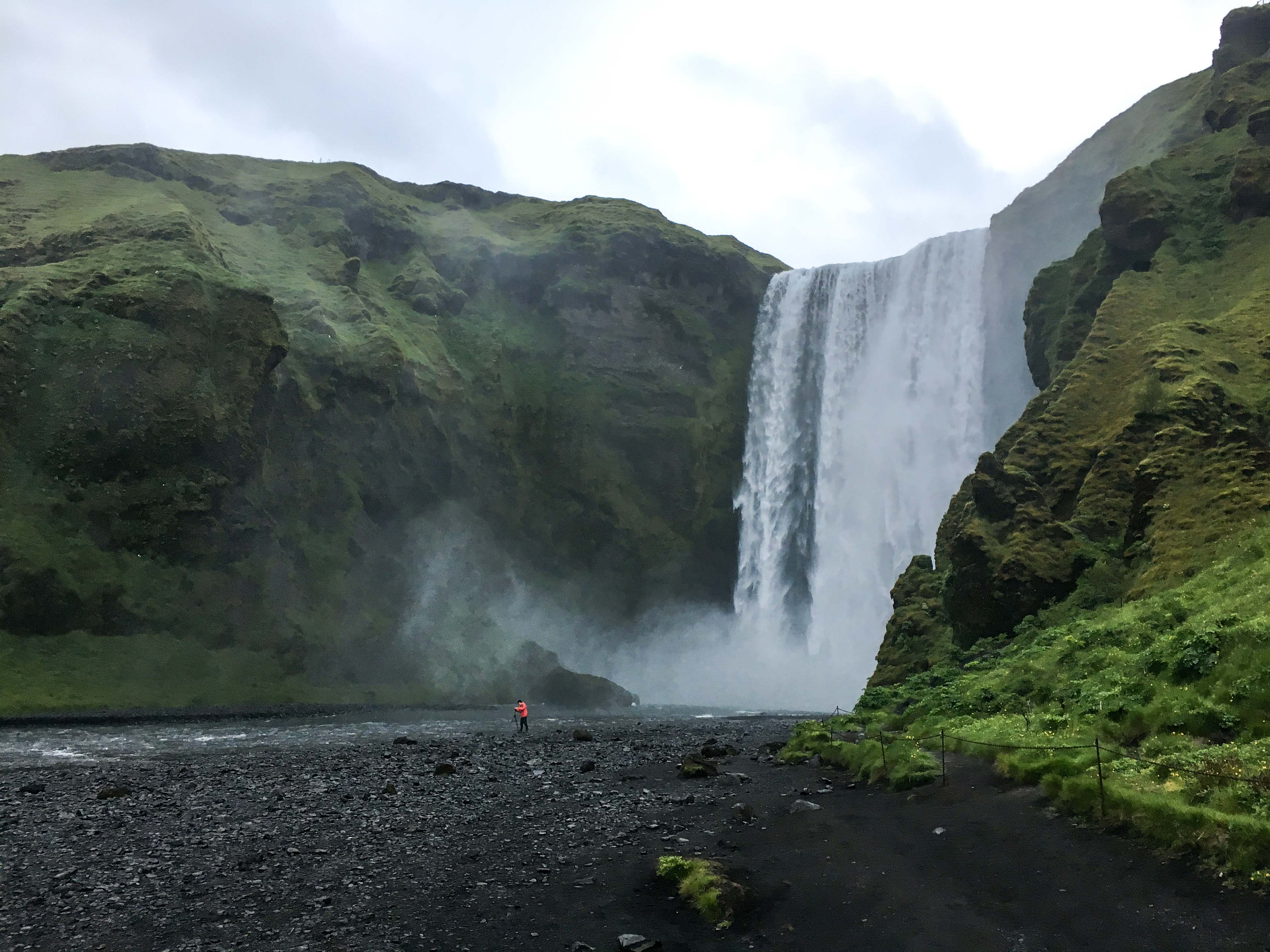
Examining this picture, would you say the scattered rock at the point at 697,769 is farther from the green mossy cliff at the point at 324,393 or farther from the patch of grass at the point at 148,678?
the green mossy cliff at the point at 324,393

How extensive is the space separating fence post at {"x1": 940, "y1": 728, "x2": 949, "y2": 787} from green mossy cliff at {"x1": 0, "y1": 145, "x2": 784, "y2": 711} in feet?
177

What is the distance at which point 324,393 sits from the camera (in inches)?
2896

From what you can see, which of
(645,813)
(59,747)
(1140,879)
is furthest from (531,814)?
(59,747)

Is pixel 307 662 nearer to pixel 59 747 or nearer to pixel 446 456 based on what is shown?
pixel 446 456

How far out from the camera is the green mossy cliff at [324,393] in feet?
194

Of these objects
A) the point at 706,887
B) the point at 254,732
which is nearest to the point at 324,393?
the point at 254,732

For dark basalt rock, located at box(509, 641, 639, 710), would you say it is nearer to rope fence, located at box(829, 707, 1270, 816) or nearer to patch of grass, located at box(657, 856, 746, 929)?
rope fence, located at box(829, 707, 1270, 816)

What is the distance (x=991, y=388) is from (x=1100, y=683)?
5459 cm

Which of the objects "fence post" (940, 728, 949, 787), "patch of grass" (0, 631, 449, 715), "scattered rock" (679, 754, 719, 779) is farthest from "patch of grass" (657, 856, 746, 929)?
"patch of grass" (0, 631, 449, 715)

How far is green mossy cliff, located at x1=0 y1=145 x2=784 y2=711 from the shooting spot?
5909 centimetres

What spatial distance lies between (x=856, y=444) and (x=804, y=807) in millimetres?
61114

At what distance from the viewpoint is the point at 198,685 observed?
5644 cm

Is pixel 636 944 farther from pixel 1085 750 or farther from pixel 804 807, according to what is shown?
pixel 1085 750

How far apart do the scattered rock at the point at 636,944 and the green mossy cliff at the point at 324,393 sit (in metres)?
56.6
